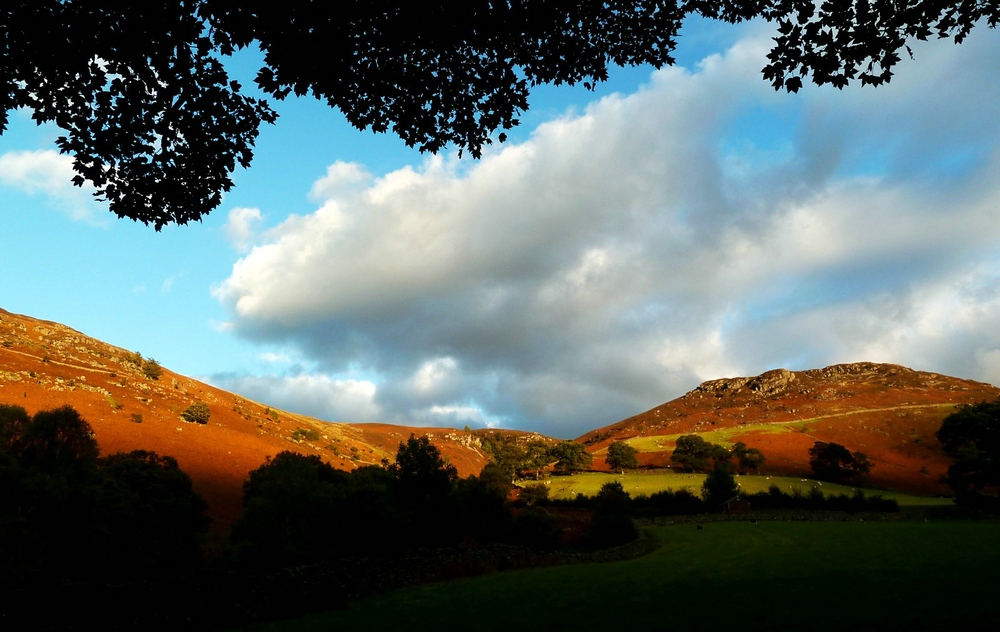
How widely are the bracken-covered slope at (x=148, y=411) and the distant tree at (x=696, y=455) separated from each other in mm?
39823

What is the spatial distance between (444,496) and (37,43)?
36.6 m

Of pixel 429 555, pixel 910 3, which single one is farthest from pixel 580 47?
pixel 429 555

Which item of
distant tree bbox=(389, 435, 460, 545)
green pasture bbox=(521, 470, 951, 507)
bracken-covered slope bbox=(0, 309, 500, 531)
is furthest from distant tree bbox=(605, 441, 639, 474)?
distant tree bbox=(389, 435, 460, 545)

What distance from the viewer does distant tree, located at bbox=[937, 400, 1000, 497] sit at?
191 ft

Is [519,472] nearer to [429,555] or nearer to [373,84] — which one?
[429,555]

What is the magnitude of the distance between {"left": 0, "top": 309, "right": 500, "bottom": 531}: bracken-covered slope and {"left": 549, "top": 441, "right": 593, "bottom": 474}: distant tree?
2284 centimetres

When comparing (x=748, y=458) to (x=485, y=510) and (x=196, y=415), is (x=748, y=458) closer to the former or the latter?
(x=485, y=510)

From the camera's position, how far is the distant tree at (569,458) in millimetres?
114125

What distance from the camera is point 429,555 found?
2772 centimetres

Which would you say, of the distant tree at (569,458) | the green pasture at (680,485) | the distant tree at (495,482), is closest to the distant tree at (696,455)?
the green pasture at (680,485)

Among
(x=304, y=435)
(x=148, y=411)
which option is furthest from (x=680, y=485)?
(x=148, y=411)

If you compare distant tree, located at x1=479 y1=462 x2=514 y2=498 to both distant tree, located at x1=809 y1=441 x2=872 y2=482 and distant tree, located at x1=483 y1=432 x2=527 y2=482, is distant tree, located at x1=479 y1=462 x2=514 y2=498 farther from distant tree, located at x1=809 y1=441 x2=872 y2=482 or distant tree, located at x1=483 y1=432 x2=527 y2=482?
distant tree, located at x1=809 y1=441 x2=872 y2=482

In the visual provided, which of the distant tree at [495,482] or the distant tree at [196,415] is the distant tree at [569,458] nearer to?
the distant tree at [495,482]

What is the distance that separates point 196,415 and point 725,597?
7051 centimetres
